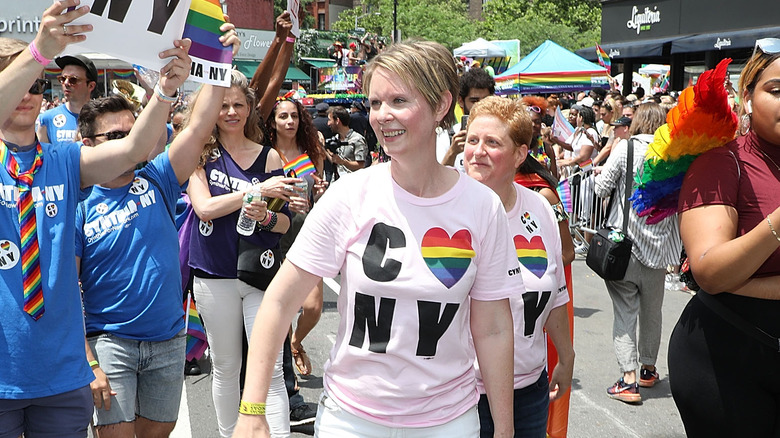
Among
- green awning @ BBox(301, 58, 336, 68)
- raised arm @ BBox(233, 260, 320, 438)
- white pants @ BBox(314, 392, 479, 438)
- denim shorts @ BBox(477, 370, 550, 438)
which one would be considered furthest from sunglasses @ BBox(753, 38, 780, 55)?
green awning @ BBox(301, 58, 336, 68)

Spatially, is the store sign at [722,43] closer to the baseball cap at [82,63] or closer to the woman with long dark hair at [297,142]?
the woman with long dark hair at [297,142]

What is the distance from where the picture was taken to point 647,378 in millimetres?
6098

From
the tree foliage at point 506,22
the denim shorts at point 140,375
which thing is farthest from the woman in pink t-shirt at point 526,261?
the tree foliage at point 506,22

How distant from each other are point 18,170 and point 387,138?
4.28ft

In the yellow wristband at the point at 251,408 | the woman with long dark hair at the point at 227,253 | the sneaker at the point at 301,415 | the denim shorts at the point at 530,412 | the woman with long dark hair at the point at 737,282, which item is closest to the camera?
the yellow wristband at the point at 251,408

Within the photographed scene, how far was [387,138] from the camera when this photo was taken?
2432 millimetres

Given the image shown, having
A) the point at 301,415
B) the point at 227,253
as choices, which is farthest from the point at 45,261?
the point at 301,415

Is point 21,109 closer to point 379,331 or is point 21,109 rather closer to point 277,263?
point 379,331

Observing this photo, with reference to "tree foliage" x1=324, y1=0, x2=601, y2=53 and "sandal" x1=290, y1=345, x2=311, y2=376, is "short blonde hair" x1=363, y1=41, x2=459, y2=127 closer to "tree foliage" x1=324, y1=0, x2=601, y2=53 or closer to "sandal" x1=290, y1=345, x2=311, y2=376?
"sandal" x1=290, y1=345, x2=311, y2=376

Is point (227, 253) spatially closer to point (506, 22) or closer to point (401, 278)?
point (401, 278)

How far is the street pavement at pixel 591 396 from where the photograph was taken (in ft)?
17.0

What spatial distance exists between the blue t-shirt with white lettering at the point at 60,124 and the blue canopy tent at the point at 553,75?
12427 millimetres

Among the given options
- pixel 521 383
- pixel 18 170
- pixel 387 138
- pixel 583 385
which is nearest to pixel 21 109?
pixel 18 170

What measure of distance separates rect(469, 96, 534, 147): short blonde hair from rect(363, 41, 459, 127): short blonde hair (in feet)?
3.08
